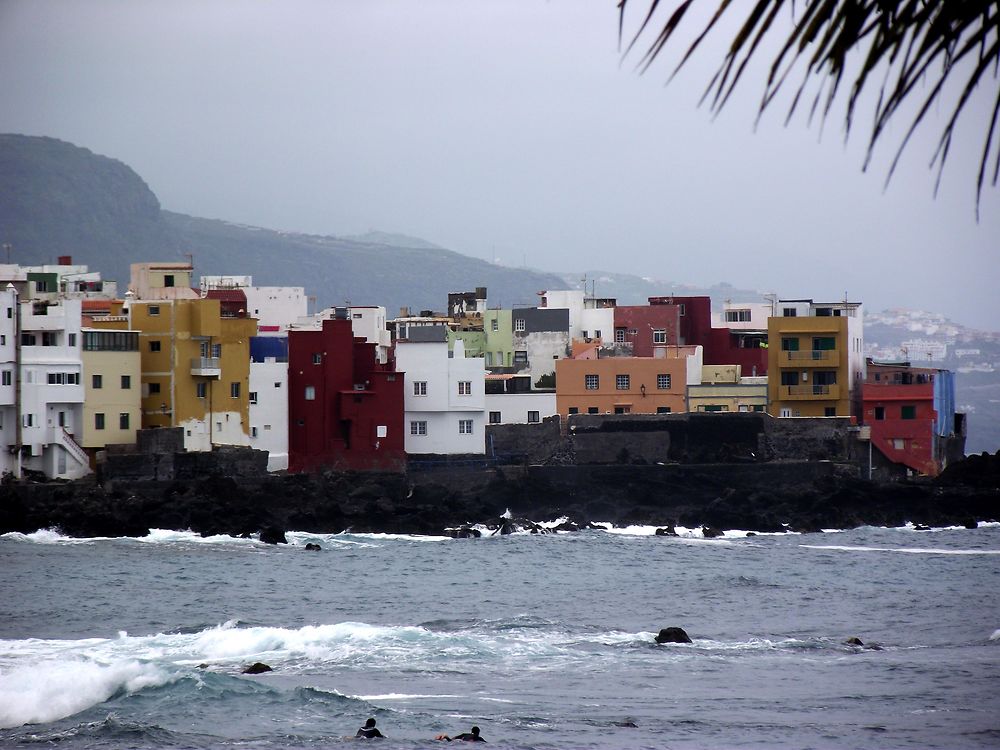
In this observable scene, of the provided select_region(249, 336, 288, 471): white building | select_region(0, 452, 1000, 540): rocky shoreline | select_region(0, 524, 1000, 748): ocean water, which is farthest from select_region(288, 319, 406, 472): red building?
select_region(0, 524, 1000, 748): ocean water

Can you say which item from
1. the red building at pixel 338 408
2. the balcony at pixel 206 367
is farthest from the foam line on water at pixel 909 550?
the balcony at pixel 206 367

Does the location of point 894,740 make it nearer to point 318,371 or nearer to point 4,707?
point 4,707

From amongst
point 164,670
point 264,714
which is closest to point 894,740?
point 264,714

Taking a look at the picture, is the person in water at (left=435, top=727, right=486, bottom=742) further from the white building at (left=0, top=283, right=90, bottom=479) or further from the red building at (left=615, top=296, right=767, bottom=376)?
the red building at (left=615, top=296, right=767, bottom=376)

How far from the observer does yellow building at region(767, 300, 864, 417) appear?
196 ft

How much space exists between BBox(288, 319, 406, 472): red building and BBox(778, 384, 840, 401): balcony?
1442cm

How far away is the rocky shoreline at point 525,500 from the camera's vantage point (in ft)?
159

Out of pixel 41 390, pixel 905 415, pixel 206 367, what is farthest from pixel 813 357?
pixel 41 390

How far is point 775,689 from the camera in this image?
25.0m

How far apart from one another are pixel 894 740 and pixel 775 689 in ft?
11.6

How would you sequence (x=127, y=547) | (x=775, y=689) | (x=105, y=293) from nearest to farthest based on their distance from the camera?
(x=775, y=689)
(x=127, y=547)
(x=105, y=293)

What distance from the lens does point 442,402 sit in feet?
182

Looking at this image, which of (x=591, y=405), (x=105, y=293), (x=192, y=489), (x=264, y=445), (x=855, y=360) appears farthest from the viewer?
(x=105, y=293)

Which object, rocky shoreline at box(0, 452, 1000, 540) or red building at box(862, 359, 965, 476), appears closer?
rocky shoreline at box(0, 452, 1000, 540)
